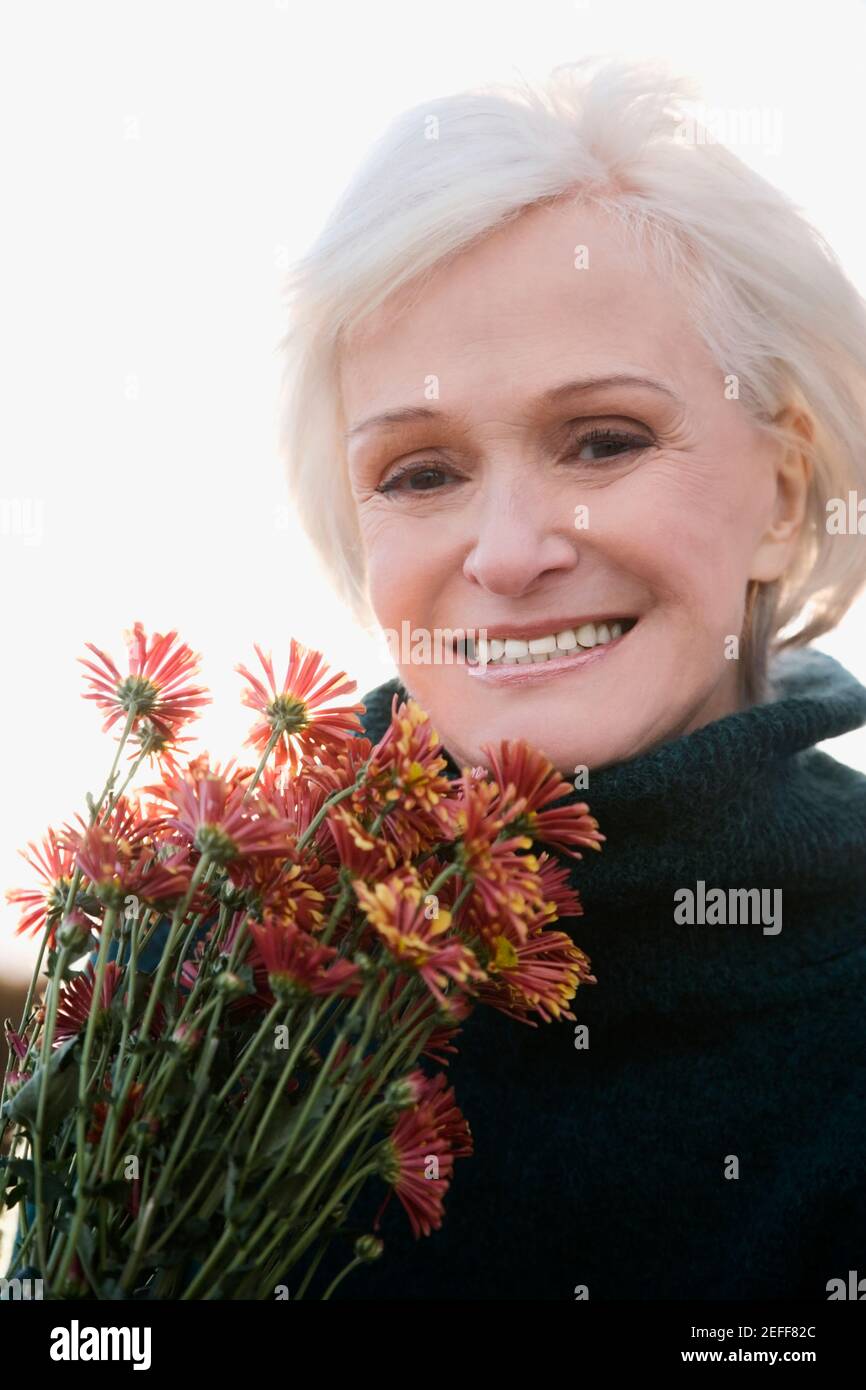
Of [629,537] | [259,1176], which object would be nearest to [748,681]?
[629,537]

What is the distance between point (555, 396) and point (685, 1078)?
0.52 meters

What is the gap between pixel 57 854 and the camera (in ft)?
2.02

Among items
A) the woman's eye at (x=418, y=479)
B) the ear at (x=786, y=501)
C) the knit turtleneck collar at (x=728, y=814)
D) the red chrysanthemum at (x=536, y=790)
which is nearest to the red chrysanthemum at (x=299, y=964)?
the red chrysanthemum at (x=536, y=790)

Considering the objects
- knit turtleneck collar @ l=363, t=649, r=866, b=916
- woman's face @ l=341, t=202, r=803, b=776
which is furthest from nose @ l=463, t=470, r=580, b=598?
knit turtleneck collar @ l=363, t=649, r=866, b=916

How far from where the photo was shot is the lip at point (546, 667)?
927mm

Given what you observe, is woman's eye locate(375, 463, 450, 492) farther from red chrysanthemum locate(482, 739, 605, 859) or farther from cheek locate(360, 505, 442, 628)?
red chrysanthemum locate(482, 739, 605, 859)

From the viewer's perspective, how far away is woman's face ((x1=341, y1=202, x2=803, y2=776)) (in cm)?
90

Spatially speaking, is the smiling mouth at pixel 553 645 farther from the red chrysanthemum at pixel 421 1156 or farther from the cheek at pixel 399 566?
the red chrysanthemum at pixel 421 1156

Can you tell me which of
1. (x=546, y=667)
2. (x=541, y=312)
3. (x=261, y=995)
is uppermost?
(x=541, y=312)

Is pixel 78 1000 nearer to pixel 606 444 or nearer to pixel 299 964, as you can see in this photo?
pixel 299 964

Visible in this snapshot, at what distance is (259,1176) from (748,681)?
2.40 feet

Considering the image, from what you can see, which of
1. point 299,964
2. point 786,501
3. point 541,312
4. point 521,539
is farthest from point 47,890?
point 786,501

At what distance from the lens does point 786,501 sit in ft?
3.51
